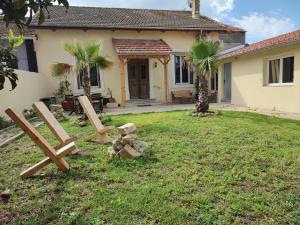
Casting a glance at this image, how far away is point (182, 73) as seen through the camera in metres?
18.1

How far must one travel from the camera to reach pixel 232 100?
15422 millimetres

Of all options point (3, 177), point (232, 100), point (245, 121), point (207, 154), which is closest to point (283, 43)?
point (245, 121)

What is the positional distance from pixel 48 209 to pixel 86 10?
17.7 m

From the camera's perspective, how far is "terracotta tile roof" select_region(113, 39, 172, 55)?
14987 millimetres

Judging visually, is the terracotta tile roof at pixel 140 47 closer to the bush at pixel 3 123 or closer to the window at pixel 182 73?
the window at pixel 182 73

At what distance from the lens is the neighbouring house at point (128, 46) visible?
15375 mm

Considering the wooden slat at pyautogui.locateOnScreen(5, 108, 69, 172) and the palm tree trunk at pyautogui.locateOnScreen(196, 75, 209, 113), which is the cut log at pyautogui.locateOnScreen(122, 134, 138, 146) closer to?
the wooden slat at pyautogui.locateOnScreen(5, 108, 69, 172)

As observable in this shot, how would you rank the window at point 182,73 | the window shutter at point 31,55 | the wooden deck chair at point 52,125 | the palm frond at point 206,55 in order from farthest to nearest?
the window at point 182,73
the window shutter at point 31,55
the palm frond at point 206,55
the wooden deck chair at point 52,125

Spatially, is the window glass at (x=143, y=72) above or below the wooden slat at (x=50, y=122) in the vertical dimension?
above

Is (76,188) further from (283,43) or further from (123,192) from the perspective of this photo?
(283,43)

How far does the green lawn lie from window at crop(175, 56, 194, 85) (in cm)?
1180

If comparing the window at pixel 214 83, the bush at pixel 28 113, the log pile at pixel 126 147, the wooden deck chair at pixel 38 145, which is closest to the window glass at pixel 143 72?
the window at pixel 214 83

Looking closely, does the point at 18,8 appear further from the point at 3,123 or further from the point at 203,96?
the point at 203,96

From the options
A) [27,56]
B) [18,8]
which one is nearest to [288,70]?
[18,8]
